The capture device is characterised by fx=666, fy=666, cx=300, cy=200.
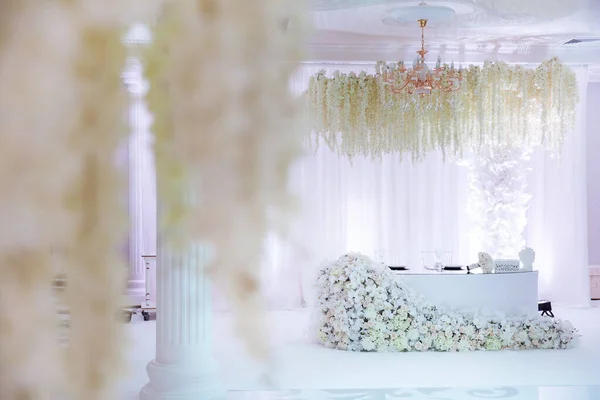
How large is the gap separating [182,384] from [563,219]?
23.7ft

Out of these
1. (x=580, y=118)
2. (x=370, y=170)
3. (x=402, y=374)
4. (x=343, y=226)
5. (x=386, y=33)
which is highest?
(x=386, y=33)

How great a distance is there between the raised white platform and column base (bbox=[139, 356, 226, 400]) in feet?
10.2

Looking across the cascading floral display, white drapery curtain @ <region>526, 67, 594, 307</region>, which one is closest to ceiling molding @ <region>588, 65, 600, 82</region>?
white drapery curtain @ <region>526, 67, 594, 307</region>

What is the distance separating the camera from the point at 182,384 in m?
4.28

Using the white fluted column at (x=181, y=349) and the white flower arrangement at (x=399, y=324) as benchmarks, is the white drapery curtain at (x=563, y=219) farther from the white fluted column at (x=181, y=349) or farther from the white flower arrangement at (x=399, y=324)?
the white fluted column at (x=181, y=349)

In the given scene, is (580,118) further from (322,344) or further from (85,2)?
(85,2)

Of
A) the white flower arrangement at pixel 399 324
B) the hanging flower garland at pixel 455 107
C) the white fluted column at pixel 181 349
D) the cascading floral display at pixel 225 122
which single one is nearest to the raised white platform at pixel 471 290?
the white flower arrangement at pixel 399 324

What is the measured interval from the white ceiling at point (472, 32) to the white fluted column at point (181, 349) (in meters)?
2.78

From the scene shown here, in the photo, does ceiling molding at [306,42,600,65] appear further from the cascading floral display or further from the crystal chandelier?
the cascading floral display

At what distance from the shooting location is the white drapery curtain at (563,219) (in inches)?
380

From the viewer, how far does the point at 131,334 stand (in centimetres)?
39

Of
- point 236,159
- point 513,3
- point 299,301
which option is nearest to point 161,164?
point 236,159

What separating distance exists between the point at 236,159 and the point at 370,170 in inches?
366

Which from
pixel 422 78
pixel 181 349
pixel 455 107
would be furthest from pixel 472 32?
pixel 181 349
